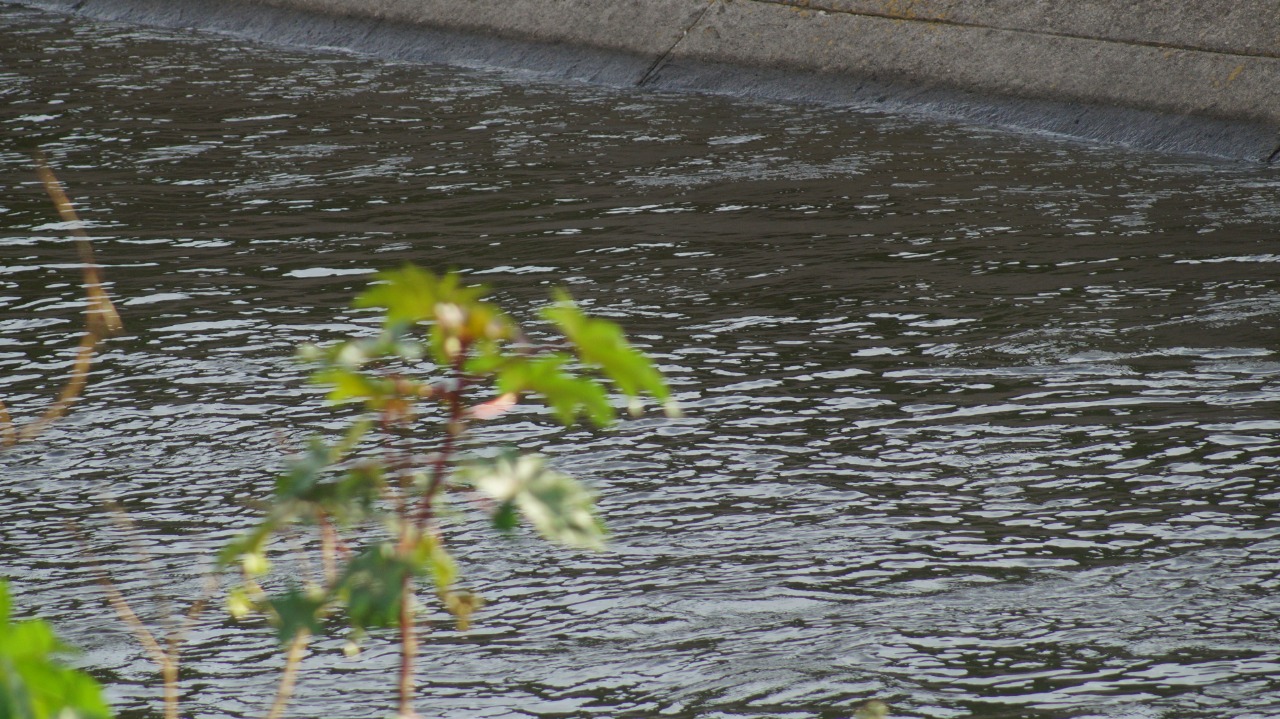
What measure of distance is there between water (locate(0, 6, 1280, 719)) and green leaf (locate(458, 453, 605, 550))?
221 cm

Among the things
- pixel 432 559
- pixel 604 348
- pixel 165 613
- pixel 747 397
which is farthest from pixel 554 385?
pixel 747 397

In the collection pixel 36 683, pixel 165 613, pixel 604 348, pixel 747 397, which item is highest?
pixel 604 348

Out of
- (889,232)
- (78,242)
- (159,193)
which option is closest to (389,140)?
(159,193)

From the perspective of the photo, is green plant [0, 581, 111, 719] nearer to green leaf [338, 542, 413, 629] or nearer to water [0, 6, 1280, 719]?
green leaf [338, 542, 413, 629]

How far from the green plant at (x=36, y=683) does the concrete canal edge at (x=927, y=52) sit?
8.87m

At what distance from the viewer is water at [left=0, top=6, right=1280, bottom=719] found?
400 centimetres

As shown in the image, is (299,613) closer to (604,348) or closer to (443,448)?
(443,448)

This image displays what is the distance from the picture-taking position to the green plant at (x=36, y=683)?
152 centimetres

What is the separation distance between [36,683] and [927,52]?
1023cm

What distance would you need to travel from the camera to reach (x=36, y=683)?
1.58 meters

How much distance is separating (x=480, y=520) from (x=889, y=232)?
140 inches

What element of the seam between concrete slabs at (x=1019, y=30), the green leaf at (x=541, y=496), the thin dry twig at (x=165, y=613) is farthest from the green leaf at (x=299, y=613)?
the seam between concrete slabs at (x=1019, y=30)

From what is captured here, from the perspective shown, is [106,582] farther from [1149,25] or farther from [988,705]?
[1149,25]

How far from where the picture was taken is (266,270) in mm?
7535
